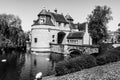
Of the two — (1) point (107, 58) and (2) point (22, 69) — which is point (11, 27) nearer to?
(2) point (22, 69)

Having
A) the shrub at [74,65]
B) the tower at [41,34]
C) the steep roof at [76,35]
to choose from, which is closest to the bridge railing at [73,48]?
the tower at [41,34]

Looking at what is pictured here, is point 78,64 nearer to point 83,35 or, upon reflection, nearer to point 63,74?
point 63,74

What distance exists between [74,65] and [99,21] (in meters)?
39.3

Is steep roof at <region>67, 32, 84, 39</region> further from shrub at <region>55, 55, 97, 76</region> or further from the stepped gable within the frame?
shrub at <region>55, 55, 97, 76</region>

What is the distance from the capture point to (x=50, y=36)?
42688mm

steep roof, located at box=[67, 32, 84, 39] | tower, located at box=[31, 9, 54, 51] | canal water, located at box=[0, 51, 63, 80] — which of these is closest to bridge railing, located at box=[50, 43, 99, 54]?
tower, located at box=[31, 9, 54, 51]

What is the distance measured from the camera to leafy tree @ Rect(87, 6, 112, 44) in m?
47.4

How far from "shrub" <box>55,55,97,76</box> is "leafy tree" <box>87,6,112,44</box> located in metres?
35.2

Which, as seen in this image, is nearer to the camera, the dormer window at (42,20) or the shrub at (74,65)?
the shrub at (74,65)

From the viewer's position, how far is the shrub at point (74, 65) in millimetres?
12008

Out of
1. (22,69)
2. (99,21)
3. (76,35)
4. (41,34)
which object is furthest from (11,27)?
(99,21)

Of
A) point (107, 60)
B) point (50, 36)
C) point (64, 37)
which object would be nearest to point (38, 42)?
point (50, 36)

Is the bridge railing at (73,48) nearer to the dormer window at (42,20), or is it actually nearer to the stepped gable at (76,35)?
the dormer window at (42,20)

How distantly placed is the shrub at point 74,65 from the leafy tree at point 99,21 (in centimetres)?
3521
